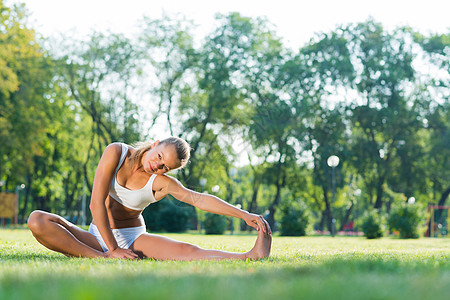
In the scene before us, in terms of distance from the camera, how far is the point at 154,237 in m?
5.87

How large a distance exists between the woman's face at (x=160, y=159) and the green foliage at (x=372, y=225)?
766 inches

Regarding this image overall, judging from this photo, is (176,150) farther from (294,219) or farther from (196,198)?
(294,219)

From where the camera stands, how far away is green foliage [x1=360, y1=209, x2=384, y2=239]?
925 inches

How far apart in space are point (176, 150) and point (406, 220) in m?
20.3

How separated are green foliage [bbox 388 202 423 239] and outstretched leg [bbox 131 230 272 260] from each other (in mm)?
19460

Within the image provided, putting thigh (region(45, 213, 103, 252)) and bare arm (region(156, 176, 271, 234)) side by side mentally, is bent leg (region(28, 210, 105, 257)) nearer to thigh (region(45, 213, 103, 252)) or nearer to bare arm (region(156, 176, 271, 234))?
thigh (region(45, 213, 103, 252))

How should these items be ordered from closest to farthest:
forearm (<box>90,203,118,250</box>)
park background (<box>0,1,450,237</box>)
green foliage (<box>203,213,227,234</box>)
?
forearm (<box>90,203,118,250</box>) < green foliage (<box>203,213,227,234</box>) < park background (<box>0,1,450,237</box>)

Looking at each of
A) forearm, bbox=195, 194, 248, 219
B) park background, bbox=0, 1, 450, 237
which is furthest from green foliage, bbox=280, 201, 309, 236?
forearm, bbox=195, 194, 248, 219

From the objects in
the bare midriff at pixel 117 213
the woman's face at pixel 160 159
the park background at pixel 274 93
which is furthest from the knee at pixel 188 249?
the park background at pixel 274 93

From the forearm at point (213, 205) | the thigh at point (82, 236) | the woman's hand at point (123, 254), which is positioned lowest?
the woman's hand at point (123, 254)

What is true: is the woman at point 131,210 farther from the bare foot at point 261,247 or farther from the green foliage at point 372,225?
the green foliage at point 372,225

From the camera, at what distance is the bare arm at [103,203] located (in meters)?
5.46

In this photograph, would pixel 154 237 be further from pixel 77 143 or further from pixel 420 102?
pixel 77 143

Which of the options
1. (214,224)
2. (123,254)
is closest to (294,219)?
(214,224)
